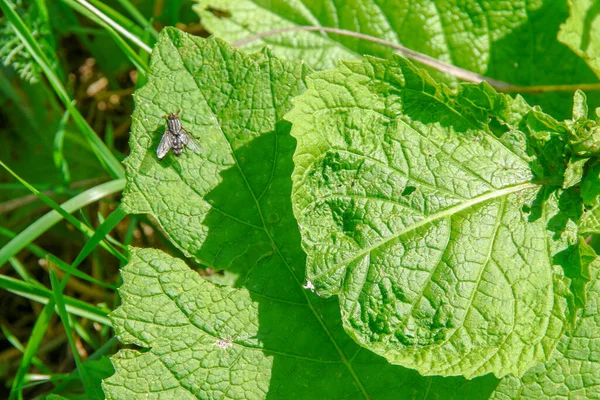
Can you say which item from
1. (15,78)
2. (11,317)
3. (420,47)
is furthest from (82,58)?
(420,47)

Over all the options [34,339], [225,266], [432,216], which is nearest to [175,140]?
[225,266]

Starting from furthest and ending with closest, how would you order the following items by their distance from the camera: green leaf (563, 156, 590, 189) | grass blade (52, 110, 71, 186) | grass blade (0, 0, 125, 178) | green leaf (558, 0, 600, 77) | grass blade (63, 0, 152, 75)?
grass blade (52, 110, 71, 186)
grass blade (63, 0, 152, 75)
grass blade (0, 0, 125, 178)
green leaf (558, 0, 600, 77)
green leaf (563, 156, 590, 189)

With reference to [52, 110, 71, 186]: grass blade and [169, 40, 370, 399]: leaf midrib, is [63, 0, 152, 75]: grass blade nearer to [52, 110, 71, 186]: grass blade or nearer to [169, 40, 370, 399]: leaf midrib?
[52, 110, 71, 186]: grass blade

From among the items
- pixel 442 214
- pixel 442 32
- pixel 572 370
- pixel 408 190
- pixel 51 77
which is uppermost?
pixel 51 77

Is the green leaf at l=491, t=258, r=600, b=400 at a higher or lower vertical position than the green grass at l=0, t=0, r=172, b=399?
lower

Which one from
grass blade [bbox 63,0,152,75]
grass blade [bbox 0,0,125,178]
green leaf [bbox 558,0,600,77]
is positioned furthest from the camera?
grass blade [bbox 63,0,152,75]

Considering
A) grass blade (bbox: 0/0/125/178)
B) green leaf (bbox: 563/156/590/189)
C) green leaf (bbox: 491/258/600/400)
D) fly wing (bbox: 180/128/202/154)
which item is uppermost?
grass blade (bbox: 0/0/125/178)

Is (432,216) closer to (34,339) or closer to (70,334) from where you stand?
(70,334)

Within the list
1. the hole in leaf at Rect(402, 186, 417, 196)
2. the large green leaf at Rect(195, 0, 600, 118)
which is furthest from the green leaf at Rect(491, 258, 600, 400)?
the large green leaf at Rect(195, 0, 600, 118)
